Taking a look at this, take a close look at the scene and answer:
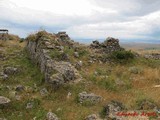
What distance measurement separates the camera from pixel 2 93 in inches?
937

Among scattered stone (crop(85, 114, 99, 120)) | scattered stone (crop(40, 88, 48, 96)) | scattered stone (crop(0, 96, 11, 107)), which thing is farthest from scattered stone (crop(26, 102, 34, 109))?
scattered stone (crop(85, 114, 99, 120))

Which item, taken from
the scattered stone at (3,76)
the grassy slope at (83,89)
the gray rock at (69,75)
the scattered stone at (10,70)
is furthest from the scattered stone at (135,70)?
the scattered stone at (3,76)

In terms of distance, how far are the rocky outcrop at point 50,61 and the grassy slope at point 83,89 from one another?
74 centimetres

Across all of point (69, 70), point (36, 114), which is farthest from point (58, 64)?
point (36, 114)

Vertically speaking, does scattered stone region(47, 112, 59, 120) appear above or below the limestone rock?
below

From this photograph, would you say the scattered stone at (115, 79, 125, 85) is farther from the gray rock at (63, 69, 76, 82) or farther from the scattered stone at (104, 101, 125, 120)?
the scattered stone at (104, 101, 125, 120)

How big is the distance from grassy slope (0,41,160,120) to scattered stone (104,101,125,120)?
1.99 feet

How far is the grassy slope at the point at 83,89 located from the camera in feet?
69.6

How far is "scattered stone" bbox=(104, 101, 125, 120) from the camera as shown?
20025 mm

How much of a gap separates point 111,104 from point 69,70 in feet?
17.6

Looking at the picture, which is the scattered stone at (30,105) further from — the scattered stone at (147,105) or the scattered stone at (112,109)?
the scattered stone at (147,105)

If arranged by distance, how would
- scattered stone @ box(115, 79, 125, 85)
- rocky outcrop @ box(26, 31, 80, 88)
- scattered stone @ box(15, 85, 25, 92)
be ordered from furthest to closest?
scattered stone @ box(115, 79, 125, 85)
scattered stone @ box(15, 85, 25, 92)
rocky outcrop @ box(26, 31, 80, 88)

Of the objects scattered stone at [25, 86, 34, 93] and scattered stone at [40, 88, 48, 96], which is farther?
scattered stone at [25, 86, 34, 93]

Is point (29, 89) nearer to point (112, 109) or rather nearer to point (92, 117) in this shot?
point (92, 117)
